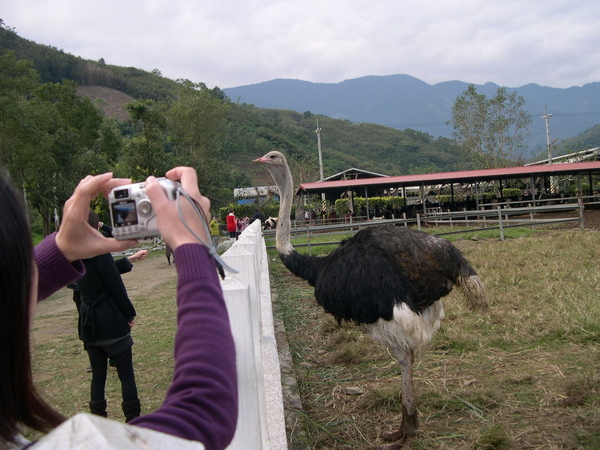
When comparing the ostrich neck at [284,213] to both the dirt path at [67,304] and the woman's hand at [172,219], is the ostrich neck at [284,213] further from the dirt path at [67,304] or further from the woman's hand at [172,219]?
the woman's hand at [172,219]

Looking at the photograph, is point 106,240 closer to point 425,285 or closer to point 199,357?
point 199,357

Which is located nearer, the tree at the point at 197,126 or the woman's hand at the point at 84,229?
the woman's hand at the point at 84,229

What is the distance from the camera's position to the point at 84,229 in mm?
1262

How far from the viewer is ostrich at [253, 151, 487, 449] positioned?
370 cm

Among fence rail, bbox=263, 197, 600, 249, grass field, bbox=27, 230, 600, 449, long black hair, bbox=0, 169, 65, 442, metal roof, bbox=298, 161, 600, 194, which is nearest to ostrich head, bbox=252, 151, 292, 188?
grass field, bbox=27, 230, 600, 449

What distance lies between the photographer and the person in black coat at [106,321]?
3707mm

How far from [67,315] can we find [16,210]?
913 cm

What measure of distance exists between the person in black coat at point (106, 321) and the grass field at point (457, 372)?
1.96 feet

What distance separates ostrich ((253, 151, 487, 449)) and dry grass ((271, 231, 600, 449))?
1.10 feet

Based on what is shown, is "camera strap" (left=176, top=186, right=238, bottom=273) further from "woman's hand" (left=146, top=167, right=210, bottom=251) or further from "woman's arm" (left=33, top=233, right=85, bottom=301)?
"woman's arm" (left=33, top=233, right=85, bottom=301)

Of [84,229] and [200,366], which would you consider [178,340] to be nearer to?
[200,366]

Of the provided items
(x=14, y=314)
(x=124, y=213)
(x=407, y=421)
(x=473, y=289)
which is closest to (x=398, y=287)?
(x=473, y=289)

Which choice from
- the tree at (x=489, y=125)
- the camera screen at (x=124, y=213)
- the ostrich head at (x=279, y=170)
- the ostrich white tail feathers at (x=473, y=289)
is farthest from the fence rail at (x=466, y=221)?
the tree at (x=489, y=125)

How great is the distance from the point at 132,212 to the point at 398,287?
9.22 ft
